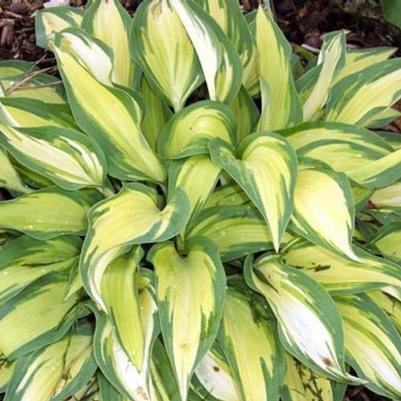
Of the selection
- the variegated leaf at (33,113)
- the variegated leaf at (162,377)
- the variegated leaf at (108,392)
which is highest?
the variegated leaf at (33,113)

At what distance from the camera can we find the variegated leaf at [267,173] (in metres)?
1.17

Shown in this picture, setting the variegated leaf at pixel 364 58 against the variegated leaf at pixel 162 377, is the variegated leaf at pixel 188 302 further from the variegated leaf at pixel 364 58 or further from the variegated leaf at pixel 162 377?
the variegated leaf at pixel 364 58

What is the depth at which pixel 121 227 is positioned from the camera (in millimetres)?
1187

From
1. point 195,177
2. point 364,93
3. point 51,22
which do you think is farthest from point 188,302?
point 51,22

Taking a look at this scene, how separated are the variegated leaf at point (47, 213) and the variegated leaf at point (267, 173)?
265 millimetres

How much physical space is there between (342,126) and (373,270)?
255 millimetres

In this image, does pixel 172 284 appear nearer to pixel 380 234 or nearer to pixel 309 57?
pixel 380 234


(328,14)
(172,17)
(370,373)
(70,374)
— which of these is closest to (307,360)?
(370,373)

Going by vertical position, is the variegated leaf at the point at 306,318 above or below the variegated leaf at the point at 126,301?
below

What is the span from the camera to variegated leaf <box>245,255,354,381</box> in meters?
1.23

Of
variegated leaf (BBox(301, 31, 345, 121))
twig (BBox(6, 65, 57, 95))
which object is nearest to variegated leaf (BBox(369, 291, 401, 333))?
variegated leaf (BBox(301, 31, 345, 121))

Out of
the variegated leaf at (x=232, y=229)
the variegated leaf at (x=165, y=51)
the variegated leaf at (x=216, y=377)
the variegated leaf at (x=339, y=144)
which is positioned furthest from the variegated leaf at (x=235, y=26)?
the variegated leaf at (x=216, y=377)

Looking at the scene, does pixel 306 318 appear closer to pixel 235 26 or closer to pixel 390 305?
pixel 390 305

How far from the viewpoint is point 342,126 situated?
137cm
